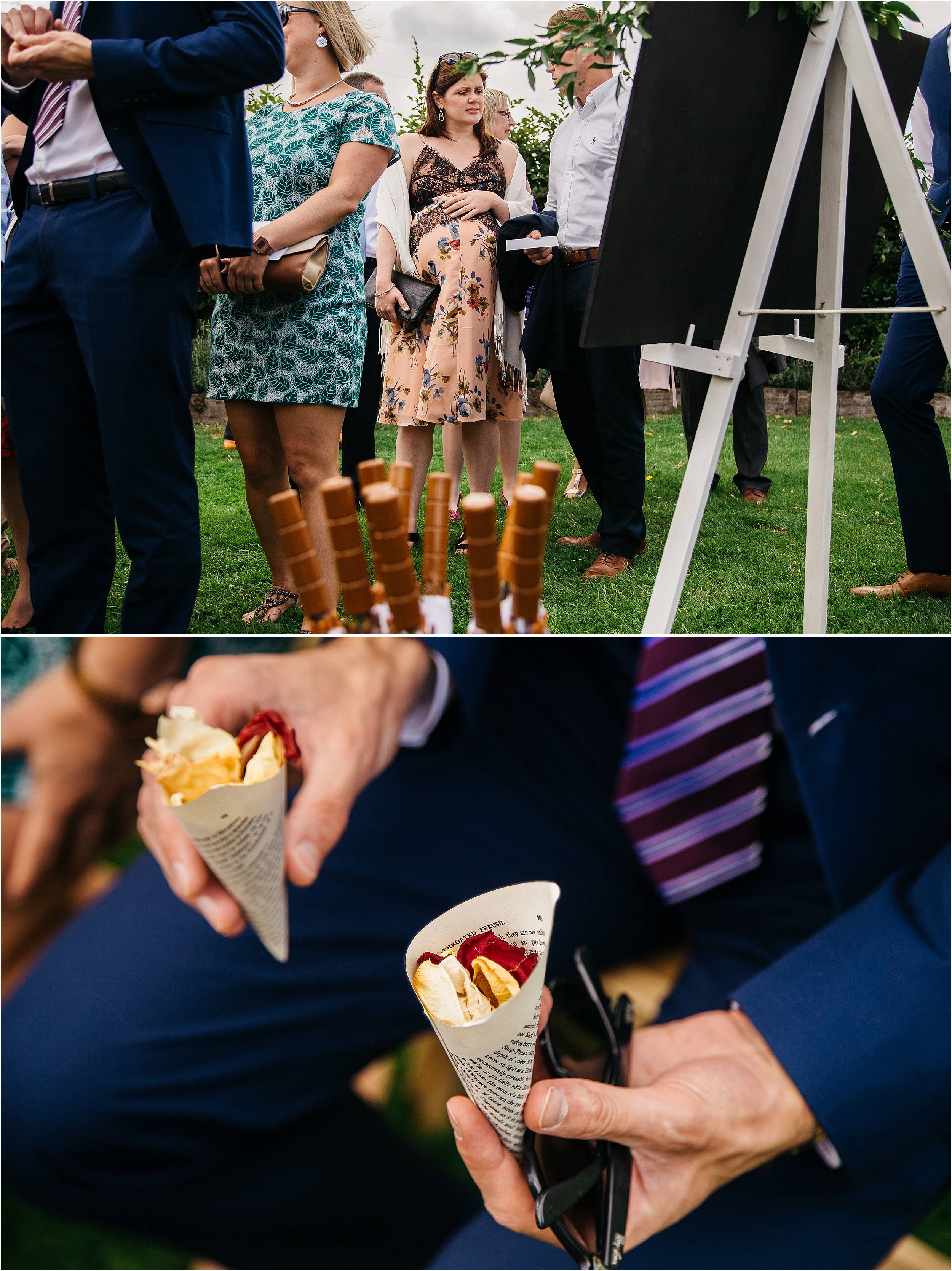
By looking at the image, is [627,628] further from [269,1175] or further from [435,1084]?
[269,1175]

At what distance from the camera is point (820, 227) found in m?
1.53

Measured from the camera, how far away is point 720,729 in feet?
3.39

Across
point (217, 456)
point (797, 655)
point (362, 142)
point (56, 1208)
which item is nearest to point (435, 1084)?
point (56, 1208)

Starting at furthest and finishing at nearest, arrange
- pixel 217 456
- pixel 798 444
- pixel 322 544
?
pixel 798 444 → pixel 217 456 → pixel 322 544

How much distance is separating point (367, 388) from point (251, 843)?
8.49 ft

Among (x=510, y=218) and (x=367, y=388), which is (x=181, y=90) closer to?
(x=510, y=218)

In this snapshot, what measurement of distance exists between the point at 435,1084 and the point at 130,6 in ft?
4.82

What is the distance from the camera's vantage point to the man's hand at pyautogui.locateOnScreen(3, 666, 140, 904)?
3.01ft

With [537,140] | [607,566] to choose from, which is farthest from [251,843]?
[537,140]

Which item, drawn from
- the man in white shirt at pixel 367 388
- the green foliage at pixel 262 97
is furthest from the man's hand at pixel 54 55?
the green foliage at pixel 262 97

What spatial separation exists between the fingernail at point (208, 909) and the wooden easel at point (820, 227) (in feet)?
2.48

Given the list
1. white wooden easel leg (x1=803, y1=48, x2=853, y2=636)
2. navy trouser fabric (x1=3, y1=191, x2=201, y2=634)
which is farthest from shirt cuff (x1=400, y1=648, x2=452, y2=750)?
white wooden easel leg (x1=803, y1=48, x2=853, y2=636)

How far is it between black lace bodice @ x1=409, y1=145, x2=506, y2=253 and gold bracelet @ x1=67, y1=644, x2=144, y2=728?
2010 millimetres

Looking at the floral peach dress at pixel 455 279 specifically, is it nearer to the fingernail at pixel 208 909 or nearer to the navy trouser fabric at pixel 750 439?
the navy trouser fabric at pixel 750 439
